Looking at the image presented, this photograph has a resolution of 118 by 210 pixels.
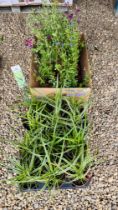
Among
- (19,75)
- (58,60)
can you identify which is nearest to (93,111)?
(58,60)

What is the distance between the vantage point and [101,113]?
1.82m

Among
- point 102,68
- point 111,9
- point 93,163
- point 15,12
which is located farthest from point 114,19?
point 93,163

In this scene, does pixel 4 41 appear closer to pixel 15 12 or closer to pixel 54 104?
pixel 15 12

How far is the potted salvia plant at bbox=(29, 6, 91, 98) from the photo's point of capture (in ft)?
5.35

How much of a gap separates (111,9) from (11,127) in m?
1.50

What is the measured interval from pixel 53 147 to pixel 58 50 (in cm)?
61

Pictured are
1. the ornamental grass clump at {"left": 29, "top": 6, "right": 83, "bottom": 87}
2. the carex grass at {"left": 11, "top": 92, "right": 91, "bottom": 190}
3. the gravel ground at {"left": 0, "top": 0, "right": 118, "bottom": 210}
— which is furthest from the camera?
the ornamental grass clump at {"left": 29, "top": 6, "right": 83, "bottom": 87}

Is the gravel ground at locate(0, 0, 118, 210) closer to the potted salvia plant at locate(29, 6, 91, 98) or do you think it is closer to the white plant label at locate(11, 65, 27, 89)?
the white plant label at locate(11, 65, 27, 89)

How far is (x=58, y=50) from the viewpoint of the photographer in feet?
5.51

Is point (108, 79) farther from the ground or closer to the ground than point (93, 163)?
farther from the ground

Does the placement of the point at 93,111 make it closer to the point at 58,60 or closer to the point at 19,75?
the point at 58,60

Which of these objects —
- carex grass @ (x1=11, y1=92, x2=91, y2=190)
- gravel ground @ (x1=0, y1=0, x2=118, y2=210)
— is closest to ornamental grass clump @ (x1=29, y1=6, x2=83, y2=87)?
carex grass @ (x1=11, y1=92, x2=91, y2=190)

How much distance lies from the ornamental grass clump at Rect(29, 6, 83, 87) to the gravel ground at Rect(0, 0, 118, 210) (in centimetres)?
30

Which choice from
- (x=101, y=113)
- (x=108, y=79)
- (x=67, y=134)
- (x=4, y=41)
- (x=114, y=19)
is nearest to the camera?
(x=67, y=134)
